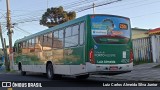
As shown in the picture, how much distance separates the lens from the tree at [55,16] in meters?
51.0

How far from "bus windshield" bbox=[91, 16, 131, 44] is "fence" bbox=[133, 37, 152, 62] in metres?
14.0

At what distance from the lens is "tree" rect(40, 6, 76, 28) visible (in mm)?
51031

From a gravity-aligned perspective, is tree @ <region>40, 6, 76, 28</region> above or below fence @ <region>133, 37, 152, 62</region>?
above

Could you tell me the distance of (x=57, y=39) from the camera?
1920cm

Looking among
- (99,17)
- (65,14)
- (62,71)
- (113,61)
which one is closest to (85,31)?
(99,17)

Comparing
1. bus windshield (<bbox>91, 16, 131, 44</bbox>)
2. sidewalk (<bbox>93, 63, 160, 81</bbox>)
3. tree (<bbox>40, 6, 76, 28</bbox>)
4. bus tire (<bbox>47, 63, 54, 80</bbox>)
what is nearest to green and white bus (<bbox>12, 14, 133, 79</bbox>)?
bus windshield (<bbox>91, 16, 131, 44</bbox>)

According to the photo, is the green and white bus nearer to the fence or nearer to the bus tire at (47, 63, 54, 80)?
the bus tire at (47, 63, 54, 80)

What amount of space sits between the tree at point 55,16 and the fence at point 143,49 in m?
20.4

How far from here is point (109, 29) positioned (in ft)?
53.2

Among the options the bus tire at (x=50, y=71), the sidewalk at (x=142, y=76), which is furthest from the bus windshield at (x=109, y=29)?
the bus tire at (x=50, y=71)

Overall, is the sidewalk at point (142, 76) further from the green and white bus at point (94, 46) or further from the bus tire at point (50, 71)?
the bus tire at point (50, 71)

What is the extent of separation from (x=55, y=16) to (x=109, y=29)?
35.9 metres

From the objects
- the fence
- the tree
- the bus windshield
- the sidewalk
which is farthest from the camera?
the tree

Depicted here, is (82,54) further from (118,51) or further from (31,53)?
(31,53)
